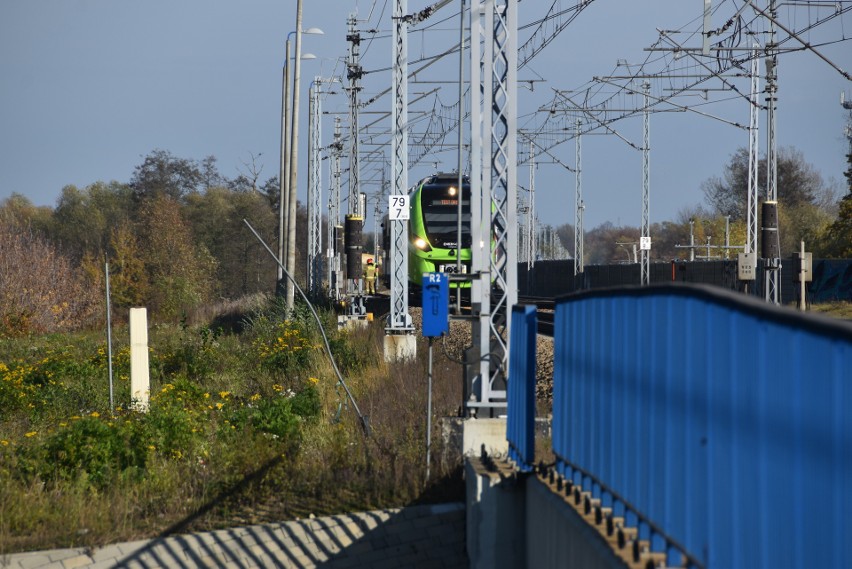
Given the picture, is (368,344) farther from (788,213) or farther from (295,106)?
(788,213)

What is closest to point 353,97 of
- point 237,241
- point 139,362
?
point 139,362

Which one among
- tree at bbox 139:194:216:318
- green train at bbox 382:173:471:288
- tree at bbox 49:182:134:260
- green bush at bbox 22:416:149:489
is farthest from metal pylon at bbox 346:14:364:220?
tree at bbox 49:182:134:260

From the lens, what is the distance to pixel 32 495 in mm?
9828

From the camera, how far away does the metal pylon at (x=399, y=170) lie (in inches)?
811

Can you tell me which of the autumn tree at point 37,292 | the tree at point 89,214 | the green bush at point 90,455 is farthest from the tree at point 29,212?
the green bush at point 90,455

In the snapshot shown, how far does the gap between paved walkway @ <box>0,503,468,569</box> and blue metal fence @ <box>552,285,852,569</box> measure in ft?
11.3

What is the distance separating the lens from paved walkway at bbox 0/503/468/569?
8695 millimetres

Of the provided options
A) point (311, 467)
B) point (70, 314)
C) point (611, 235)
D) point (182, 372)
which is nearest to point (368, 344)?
point (182, 372)

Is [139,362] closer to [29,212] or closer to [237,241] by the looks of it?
[237,241]

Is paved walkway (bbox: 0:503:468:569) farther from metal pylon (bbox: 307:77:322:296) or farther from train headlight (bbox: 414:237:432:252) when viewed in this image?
metal pylon (bbox: 307:77:322:296)

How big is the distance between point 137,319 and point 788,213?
70.0 meters

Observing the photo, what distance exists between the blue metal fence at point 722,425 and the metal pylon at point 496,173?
13.7 feet

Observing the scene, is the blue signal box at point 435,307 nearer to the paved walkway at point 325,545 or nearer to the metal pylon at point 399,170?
the paved walkway at point 325,545

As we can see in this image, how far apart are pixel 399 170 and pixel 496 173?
10.8m
